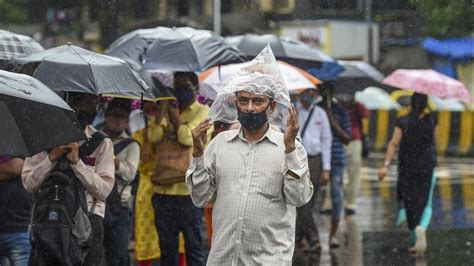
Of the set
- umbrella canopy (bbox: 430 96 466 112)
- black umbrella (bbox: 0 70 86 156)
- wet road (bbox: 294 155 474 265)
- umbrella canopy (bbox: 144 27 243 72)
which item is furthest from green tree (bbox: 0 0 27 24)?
black umbrella (bbox: 0 70 86 156)

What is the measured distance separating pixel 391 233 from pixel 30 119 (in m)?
9.20

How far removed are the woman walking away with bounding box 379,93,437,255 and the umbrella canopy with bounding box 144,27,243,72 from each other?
2482 mm

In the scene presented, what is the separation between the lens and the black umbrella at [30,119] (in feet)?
20.4

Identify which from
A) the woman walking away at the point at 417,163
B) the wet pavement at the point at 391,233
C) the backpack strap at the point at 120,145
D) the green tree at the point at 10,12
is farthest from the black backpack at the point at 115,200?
the green tree at the point at 10,12

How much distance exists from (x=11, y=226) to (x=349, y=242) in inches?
261

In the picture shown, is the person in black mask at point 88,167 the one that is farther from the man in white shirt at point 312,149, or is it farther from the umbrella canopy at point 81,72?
the man in white shirt at point 312,149

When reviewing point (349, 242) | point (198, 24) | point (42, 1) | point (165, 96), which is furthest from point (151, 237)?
point (42, 1)

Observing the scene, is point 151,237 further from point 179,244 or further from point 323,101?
point 323,101

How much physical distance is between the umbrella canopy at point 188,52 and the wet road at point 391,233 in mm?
2484

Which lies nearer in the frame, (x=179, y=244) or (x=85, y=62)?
(x=85, y=62)

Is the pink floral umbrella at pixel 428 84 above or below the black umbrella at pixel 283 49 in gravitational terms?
below

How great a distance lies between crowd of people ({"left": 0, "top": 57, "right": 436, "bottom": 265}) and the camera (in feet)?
21.6

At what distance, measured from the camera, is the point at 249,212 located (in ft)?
21.6

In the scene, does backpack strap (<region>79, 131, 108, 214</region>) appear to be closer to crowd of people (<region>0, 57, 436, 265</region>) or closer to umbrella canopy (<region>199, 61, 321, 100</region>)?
crowd of people (<region>0, 57, 436, 265</region>)
